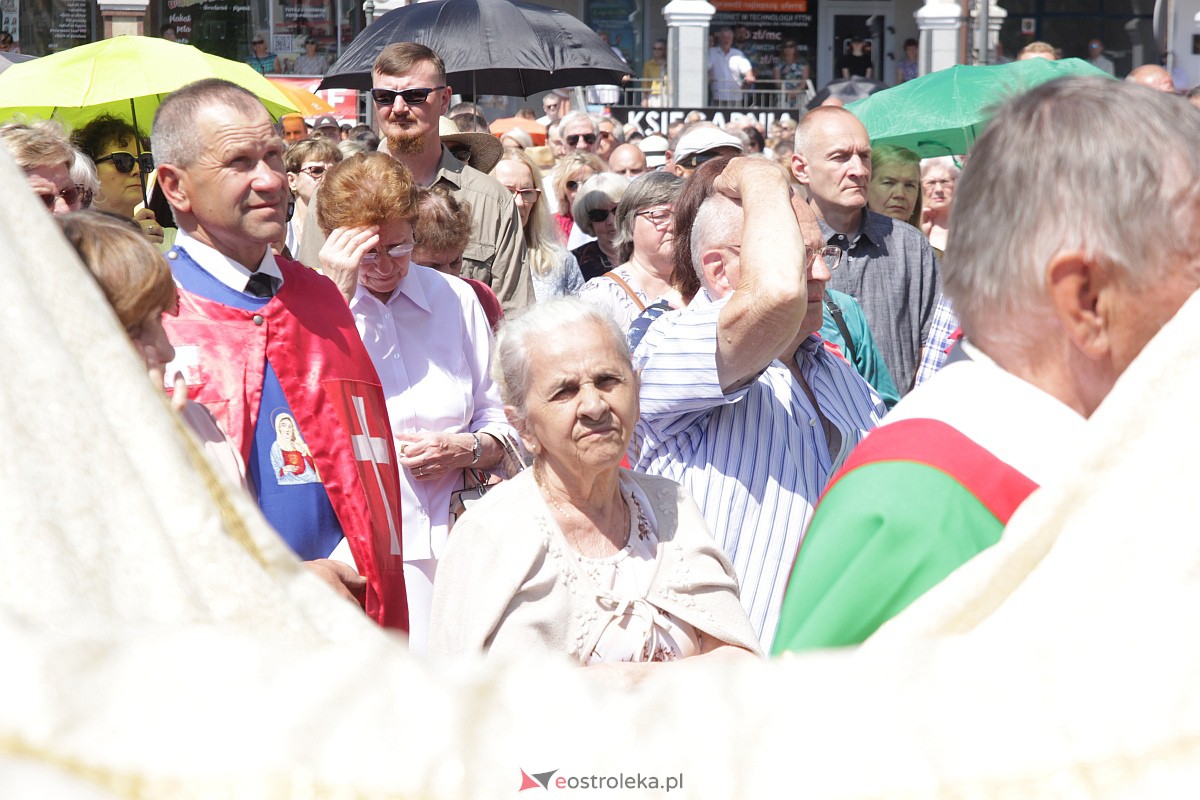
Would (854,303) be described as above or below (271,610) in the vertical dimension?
below

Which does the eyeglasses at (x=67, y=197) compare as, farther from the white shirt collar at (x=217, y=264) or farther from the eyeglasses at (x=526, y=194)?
the eyeglasses at (x=526, y=194)

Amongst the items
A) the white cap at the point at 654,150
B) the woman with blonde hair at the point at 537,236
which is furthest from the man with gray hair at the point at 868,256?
the white cap at the point at 654,150

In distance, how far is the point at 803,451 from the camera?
11.5ft

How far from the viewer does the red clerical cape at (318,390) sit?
3.13 metres

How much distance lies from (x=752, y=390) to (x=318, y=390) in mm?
1020

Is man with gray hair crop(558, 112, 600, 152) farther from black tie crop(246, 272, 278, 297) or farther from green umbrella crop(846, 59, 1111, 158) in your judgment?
black tie crop(246, 272, 278, 297)

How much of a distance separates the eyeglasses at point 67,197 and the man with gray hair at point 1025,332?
3.34 meters

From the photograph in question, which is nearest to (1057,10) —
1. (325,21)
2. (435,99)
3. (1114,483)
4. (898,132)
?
(325,21)

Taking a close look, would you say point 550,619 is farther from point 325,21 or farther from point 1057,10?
point 1057,10

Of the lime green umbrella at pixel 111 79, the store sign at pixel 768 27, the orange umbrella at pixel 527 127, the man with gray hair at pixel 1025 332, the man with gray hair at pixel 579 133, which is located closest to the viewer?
the man with gray hair at pixel 1025 332

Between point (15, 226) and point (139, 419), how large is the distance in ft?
0.66

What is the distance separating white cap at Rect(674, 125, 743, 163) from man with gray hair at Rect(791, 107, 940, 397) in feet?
5.56

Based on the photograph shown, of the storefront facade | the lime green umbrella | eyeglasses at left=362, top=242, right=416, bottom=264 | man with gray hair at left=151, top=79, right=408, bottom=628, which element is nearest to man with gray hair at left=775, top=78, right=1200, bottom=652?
man with gray hair at left=151, top=79, right=408, bottom=628

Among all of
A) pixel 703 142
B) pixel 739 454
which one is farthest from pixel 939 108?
pixel 739 454
